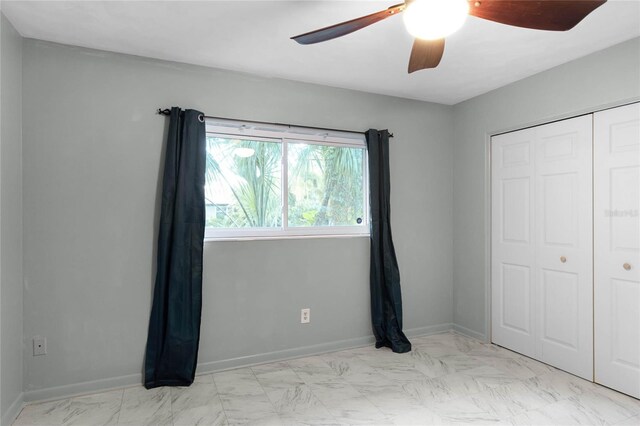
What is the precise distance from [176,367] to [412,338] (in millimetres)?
2183

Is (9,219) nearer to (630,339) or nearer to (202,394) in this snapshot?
(202,394)

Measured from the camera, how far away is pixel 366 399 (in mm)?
2471

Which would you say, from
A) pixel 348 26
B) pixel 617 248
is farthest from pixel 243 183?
pixel 617 248

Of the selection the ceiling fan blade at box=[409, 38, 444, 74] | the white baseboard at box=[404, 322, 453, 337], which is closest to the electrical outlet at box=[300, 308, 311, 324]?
the white baseboard at box=[404, 322, 453, 337]

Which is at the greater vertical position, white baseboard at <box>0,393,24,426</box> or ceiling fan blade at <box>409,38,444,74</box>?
ceiling fan blade at <box>409,38,444,74</box>

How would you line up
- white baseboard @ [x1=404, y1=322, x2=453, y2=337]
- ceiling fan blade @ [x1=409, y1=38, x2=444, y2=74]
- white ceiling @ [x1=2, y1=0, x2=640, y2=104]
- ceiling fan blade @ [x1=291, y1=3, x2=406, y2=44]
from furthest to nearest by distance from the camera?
white baseboard @ [x1=404, y1=322, x2=453, y2=337], white ceiling @ [x1=2, y1=0, x2=640, y2=104], ceiling fan blade @ [x1=409, y1=38, x2=444, y2=74], ceiling fan blade @ [x1=291, y1=3, x2=406, y2=44]

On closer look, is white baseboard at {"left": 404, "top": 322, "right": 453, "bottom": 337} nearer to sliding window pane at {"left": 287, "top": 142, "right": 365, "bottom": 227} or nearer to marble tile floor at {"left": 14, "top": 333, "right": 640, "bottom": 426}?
marble tile floor at {"left": 14, "top": 333, "right": 640, "bottom": 426}

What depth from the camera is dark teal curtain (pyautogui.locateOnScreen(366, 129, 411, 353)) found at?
3.41 meters

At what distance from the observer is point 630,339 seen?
2488mm

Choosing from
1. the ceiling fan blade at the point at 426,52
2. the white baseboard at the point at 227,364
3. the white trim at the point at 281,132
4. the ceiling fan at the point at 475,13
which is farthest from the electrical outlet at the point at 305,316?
the ceiling fan at the point at 475,13

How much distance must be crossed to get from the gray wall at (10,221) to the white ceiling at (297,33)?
0.26 meters

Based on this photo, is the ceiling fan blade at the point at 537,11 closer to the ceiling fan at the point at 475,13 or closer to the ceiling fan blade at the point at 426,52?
the ceiling fan at the point at 475,13

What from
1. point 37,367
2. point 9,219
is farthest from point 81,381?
point 9,219

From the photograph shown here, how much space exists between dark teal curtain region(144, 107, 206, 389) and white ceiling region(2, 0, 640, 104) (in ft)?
1.82
